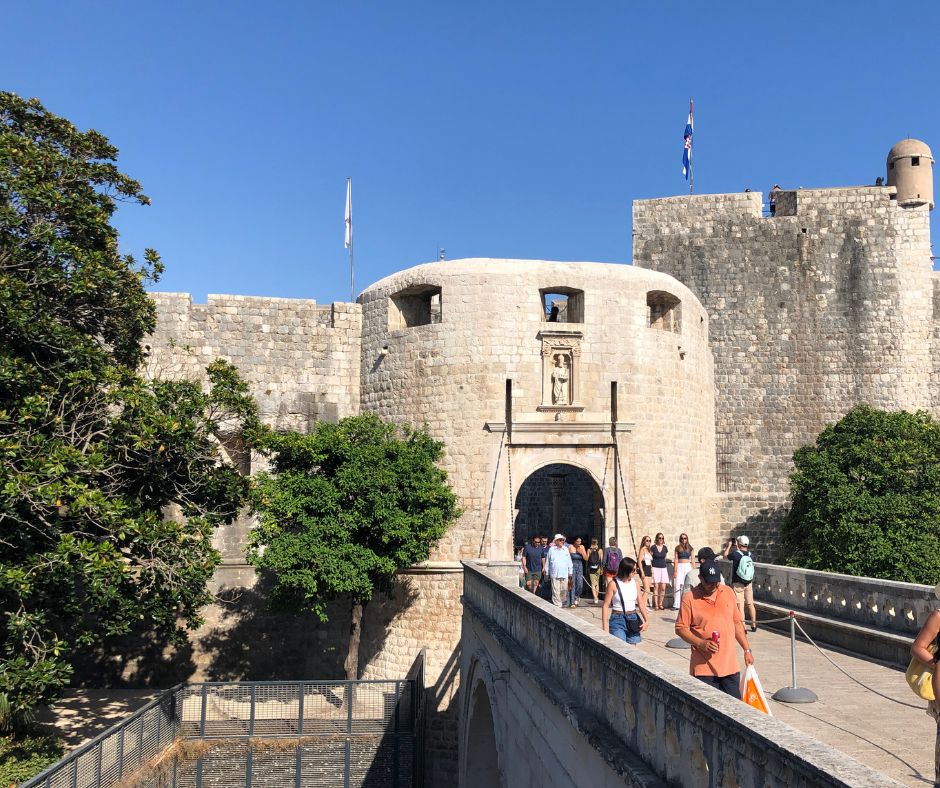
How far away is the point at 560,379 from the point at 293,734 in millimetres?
9222

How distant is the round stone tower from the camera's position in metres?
24.9

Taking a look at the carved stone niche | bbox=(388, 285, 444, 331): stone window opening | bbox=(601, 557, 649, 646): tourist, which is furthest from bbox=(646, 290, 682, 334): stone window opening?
bbox=(601, 557, 649, 646): tourist

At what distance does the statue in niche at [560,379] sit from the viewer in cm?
1912

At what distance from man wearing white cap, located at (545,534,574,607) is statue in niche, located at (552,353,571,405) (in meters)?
5.97

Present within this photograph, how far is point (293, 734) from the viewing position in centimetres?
1706

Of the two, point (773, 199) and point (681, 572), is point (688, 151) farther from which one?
point (681, 572)

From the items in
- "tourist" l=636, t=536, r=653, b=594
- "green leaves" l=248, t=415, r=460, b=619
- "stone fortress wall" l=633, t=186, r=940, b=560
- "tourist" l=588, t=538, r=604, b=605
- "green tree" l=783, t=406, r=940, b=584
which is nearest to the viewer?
"tourist" l=636, t=536, r=653, b=594

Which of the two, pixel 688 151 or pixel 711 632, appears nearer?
pixel 711 632

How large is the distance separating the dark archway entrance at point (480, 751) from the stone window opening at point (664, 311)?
417 inches

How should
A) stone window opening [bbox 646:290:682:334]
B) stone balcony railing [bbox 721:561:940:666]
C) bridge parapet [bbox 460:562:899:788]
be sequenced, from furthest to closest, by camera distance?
stone window opening [bbox 646:290:682:334], stone balcony railing [bbox 721:561:940:666], bridge parapet [bbox 460:562:899:788]

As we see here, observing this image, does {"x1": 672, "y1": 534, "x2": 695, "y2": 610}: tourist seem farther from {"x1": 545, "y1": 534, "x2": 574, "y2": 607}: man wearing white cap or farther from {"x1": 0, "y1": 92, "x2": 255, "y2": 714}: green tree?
{"x1": 0, "y1": 92, "x2": 255, "y2": 714}: green tree

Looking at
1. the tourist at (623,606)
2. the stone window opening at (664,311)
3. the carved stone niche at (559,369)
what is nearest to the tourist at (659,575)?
the carved stone niche at (559,369)

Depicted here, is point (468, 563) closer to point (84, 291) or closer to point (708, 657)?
point (84, 291)

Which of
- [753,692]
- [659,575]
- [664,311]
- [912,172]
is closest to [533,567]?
[659,575]
